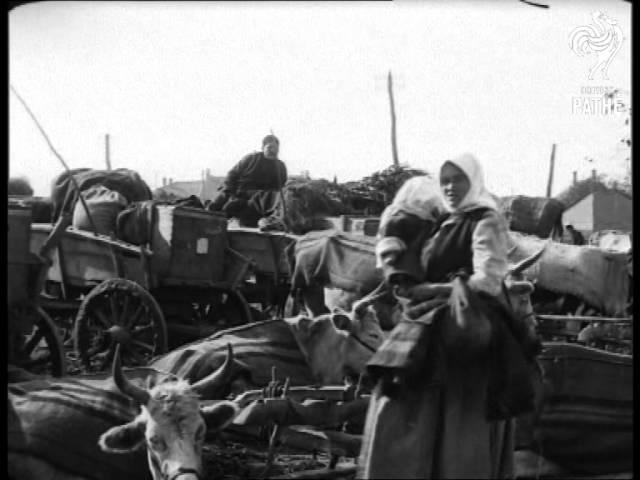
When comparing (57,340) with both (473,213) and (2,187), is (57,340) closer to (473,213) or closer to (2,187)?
(2,187)

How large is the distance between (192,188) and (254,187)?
0.78 metres

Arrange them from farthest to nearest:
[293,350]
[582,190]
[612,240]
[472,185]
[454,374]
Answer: [612,240]
[582,190]
[293,350]
[472,185]
[454,374]

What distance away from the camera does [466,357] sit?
457 cm

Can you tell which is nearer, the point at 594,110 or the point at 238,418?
the point at 238,418

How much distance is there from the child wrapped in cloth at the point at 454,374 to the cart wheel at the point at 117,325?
2.73 meters

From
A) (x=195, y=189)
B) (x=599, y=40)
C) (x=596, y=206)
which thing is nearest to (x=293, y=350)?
(x=195, y=189)

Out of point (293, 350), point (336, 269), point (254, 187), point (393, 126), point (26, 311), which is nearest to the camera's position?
point (26, 311)

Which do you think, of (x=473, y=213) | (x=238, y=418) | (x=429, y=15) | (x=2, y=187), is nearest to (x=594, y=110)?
(x=429, y=15)

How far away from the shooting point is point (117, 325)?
7066mm

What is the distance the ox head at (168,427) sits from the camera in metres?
4.96

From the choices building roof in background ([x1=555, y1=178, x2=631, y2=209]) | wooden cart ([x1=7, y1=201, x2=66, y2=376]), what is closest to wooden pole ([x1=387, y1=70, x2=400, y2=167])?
building roof in background ([x1=555, y1=178, x2=631, y2=209])

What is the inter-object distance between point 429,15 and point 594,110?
105 centimetres

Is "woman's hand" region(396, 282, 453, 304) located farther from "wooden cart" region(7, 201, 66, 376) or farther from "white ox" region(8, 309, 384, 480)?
"wooden cart" region(7, 201, 66, 376)

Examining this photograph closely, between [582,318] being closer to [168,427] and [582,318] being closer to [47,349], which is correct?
[168,427]
